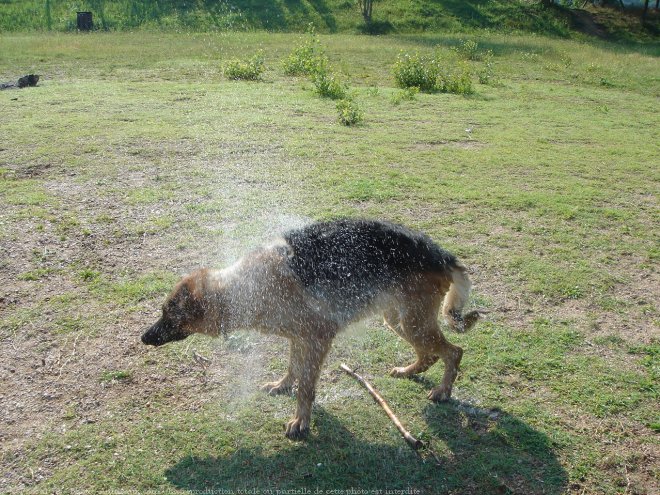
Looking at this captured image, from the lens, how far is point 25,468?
3.52m

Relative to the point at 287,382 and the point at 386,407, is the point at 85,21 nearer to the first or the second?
the point at 287,382

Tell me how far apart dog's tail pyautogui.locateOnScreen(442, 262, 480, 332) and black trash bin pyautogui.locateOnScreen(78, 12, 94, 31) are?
22.0m

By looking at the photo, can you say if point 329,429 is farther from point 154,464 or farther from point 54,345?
point 54,345

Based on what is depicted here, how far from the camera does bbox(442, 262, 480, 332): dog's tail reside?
13.5 feet

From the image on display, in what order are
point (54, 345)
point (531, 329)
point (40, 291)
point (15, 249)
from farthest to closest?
1. point (15, 249)
2. point (40, 291)
3. point (531, 329)
4. point (54, 345)

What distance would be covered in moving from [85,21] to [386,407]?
22.5 metres

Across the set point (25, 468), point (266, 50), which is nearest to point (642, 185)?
point (25, 468)

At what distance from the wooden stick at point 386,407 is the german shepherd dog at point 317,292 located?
14.0 inches

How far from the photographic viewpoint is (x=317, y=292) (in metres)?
3.90

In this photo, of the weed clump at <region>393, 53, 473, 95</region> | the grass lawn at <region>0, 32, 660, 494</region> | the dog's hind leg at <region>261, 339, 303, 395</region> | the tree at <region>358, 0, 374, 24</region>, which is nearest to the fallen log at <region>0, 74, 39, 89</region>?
the grass lawn at <region>0, 32, 660, 494</region>

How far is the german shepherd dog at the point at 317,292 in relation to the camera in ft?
12.7

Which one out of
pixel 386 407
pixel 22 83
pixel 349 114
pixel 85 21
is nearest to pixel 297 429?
pixel 386 407

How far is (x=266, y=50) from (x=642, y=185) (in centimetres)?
1376

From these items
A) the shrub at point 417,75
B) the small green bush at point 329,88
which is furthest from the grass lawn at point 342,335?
the shrub at point 417,75
